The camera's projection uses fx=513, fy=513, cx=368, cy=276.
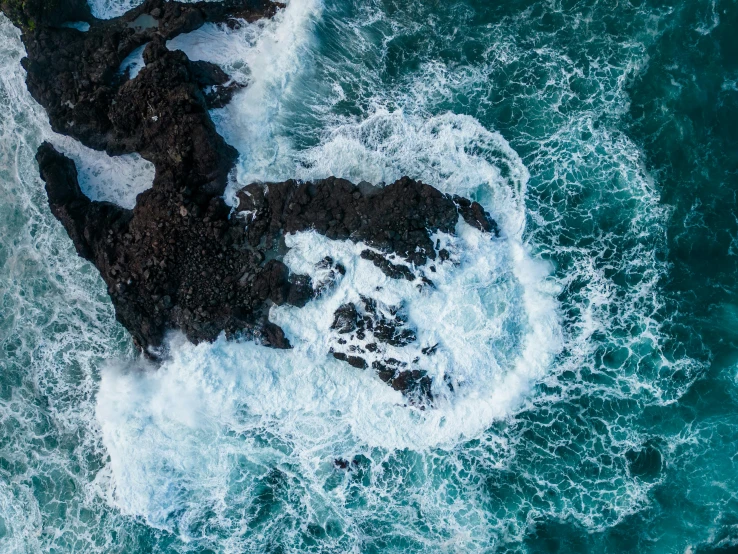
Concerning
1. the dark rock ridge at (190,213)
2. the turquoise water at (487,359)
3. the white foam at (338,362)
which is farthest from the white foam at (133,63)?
the turquoise water at (487,359)

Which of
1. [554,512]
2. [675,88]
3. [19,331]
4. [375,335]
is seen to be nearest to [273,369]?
[375,335]

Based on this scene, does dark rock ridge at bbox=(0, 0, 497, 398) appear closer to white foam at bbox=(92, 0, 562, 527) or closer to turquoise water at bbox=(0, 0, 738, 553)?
white foam at bbox=(92, 0, 562, 527)

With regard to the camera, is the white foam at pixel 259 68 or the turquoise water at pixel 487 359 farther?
the white foam at pixel 259 68

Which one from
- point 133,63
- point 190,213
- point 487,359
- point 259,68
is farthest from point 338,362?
point 133,63

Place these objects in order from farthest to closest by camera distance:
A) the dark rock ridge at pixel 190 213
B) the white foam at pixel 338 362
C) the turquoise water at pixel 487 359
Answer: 1. the turquoise water at pixel 487 359
2. the white foam at pixel 338 362
3. the dark rock ridge at pixel 190 213

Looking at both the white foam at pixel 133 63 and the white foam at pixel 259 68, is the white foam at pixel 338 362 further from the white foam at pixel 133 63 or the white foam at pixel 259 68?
the white foam at pixel 133 63

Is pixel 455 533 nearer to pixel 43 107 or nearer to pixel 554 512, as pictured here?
pixel 554 512

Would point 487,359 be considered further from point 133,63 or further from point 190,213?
point 133,63
